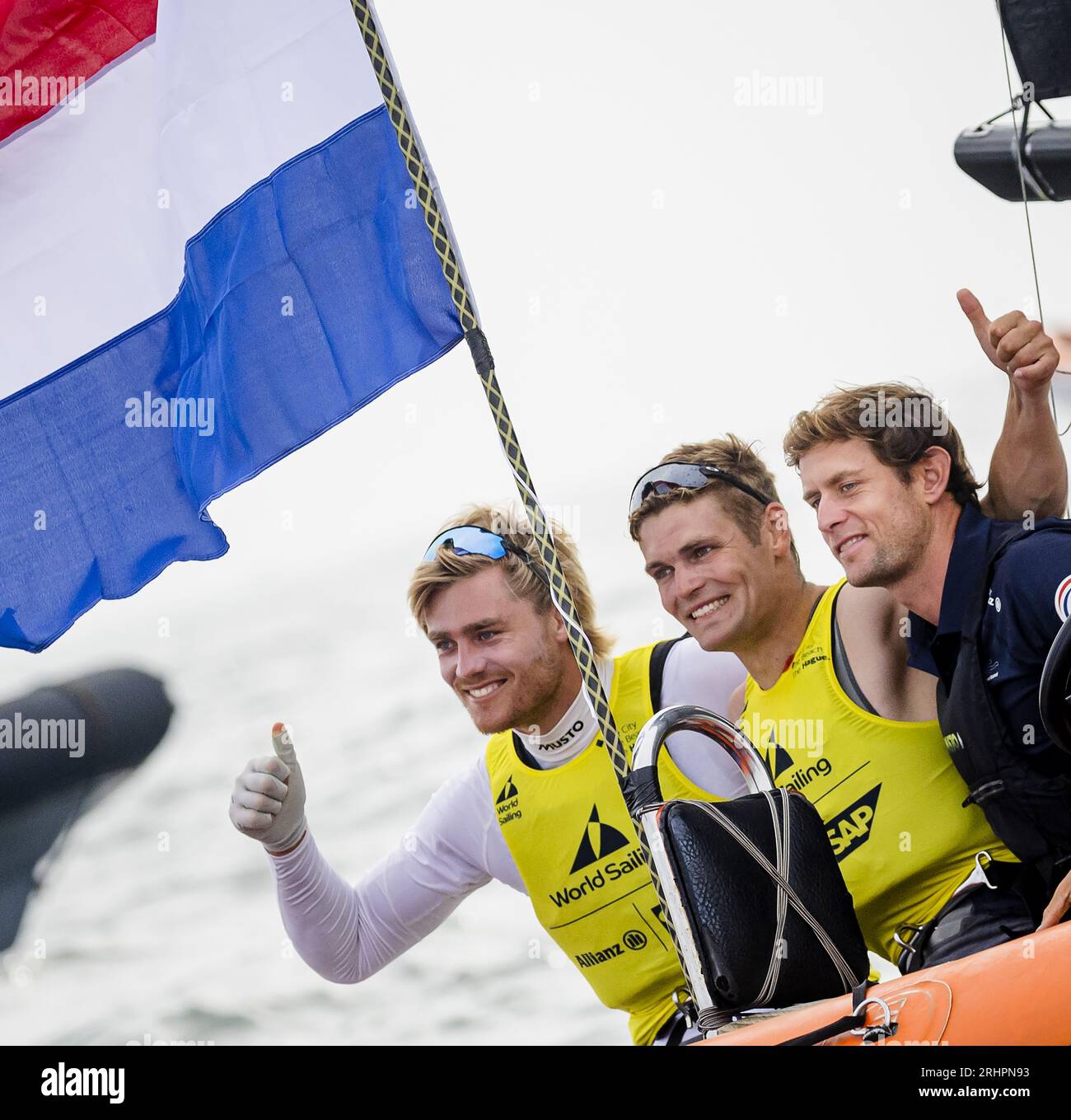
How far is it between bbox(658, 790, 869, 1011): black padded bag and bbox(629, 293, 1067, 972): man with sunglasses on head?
1.96ft

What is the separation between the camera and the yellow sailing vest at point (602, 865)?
373cm

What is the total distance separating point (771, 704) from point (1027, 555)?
0.85 m

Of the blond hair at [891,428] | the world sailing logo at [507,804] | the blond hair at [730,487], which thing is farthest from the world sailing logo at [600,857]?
the blond hair at [891,428]

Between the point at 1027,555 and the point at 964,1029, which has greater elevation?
the point at 1027,555

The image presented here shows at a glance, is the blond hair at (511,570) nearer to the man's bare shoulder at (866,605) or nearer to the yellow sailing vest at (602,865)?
the yellow sailing vest at (602,865)

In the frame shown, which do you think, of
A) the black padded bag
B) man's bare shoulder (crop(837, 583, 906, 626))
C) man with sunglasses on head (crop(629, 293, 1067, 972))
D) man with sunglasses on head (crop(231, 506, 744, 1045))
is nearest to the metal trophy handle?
the black padded bag

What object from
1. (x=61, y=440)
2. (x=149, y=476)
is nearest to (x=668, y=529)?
(x=149, y=476)

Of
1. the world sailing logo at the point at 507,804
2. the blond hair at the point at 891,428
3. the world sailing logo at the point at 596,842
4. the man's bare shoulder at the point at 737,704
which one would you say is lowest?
the world sailing logo at the point at 596,842

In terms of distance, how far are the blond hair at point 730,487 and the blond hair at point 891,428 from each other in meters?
0.35

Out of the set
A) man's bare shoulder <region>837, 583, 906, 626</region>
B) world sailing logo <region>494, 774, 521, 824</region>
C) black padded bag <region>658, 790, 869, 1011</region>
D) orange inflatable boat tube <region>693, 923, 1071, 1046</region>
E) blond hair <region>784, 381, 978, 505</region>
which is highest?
blond hair <region>784, 381, 978, 505</region>

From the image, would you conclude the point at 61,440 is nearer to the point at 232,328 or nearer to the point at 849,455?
the point at 232,328

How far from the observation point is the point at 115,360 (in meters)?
3.46

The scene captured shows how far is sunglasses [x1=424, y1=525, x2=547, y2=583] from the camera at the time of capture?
3850mm

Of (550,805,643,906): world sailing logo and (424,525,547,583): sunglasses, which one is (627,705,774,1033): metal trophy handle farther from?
(424,525,547,583): sunglasses
